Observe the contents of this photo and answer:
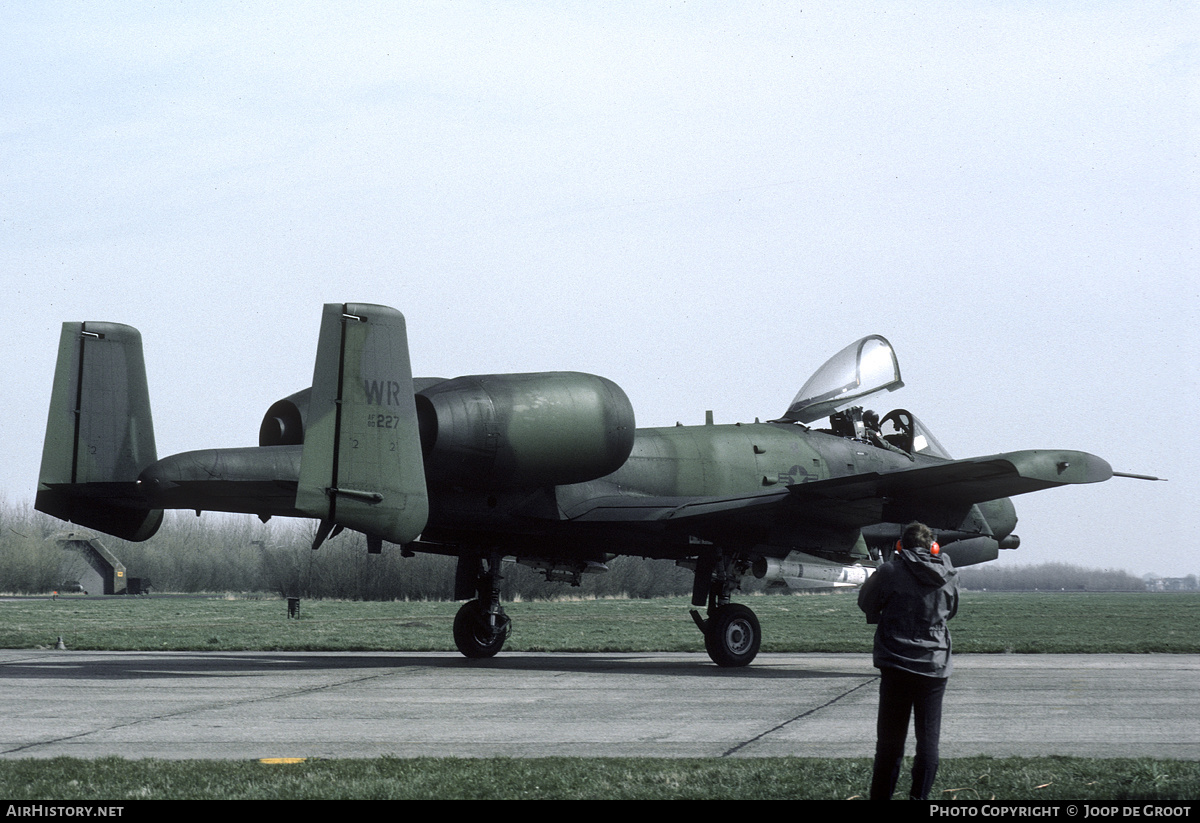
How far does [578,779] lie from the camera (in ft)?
26.7

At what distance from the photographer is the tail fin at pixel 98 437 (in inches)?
627

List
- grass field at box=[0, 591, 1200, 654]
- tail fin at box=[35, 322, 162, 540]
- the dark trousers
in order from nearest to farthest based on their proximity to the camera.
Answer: the dark trousers < tail fin at box=[35, 322, 162, 540] < grass field at box=[0, 591, 1200, 654]

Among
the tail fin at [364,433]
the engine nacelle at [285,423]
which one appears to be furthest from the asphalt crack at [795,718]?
the engine nacelle at [285,423]

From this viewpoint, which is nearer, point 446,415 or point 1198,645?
point 446,415

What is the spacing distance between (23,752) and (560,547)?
30.7 ft

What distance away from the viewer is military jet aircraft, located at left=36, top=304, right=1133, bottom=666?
14062 millimetres

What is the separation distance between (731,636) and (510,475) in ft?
14.2

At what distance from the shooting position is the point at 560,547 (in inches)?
710

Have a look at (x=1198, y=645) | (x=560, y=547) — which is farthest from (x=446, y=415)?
(x=1198, y=645)

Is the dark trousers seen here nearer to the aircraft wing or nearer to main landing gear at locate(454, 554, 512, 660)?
the aircraft wing

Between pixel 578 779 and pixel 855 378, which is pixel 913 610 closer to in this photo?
pixel 578 779

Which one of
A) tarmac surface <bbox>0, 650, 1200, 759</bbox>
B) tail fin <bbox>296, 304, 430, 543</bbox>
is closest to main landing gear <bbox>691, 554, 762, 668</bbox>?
tarmac surface <bbox>0, 650, 1200, 759</bbox>

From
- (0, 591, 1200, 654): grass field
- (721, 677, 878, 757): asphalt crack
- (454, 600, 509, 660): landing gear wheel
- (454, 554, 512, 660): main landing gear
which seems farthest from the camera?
(0, 591, 1200, 654): grass field
